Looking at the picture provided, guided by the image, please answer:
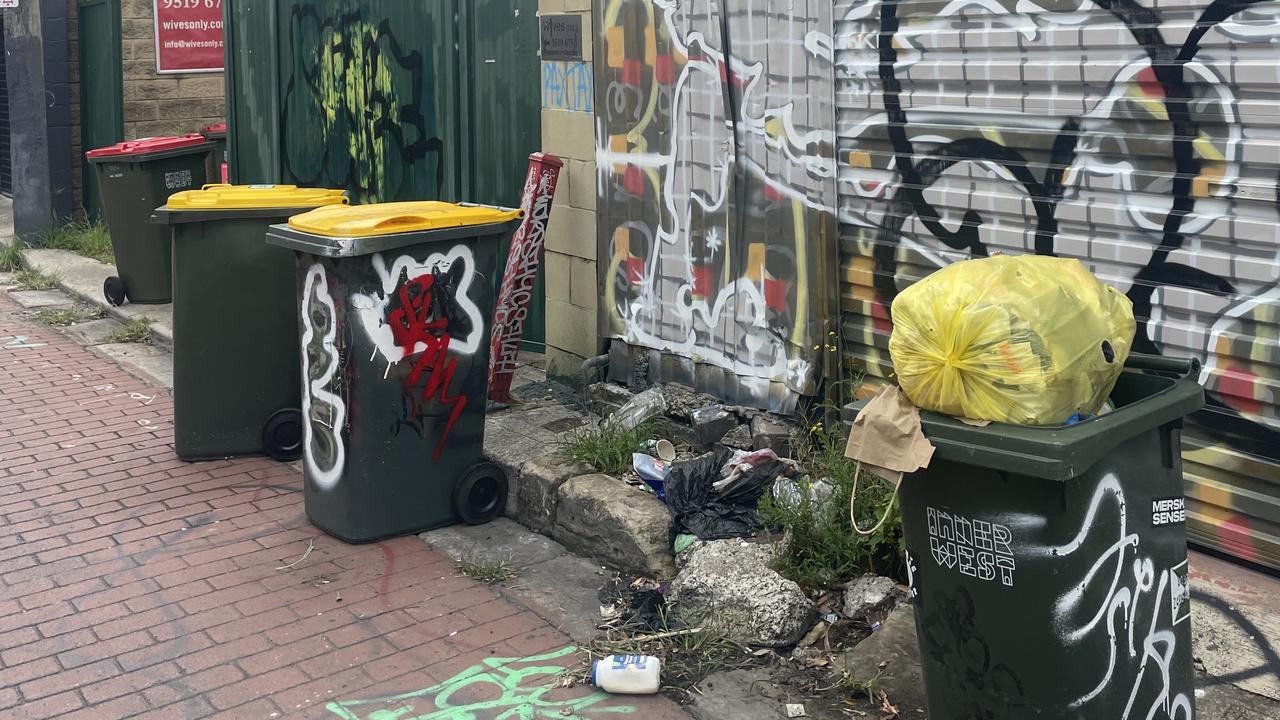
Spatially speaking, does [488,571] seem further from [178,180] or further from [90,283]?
[90,283]

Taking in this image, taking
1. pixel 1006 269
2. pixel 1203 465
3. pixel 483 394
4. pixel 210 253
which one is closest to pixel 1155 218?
pixel 1203 465

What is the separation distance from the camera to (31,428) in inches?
291

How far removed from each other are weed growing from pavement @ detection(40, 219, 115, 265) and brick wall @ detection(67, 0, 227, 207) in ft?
3.65

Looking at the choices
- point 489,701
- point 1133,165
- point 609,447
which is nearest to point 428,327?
point 609,447

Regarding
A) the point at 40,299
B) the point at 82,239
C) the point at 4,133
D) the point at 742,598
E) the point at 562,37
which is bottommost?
the point at 742,598

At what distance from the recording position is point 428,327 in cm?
551

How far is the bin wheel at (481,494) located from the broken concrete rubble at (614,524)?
37 cm

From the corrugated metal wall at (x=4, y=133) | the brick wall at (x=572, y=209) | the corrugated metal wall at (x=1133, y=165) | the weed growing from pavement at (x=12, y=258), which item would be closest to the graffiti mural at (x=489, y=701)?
the corrugated metal wall at (x=1133, y=165)

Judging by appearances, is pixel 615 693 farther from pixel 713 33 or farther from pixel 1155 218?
pixel 713 33

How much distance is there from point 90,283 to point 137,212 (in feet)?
5.01

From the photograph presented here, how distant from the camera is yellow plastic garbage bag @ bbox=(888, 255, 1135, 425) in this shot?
10.4ft

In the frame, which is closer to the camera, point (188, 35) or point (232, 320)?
point (232, 320)

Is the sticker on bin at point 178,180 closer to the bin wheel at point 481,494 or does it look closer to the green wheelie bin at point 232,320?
the green wheelie bin at point 232,320

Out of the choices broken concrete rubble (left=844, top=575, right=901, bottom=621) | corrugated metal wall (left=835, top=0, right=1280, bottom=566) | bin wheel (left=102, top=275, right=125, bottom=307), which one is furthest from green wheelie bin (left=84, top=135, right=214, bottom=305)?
broken concrete rubble (left=844, top=575, right=901, bottom=621)
